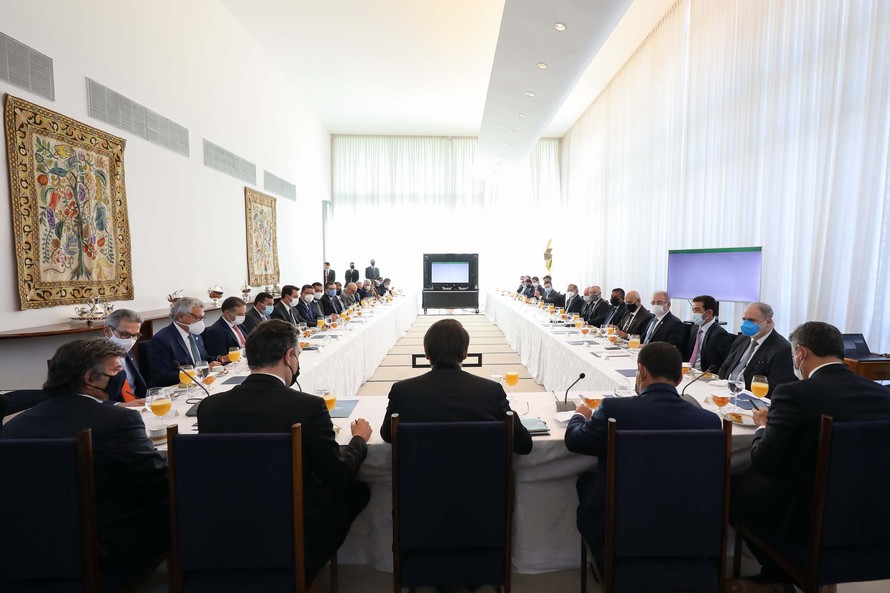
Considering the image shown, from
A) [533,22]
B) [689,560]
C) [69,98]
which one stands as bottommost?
[689,560]

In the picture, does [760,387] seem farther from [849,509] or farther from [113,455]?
[113,455]

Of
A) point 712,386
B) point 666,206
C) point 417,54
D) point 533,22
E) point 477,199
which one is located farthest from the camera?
point 477,199

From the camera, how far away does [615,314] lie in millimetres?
5949

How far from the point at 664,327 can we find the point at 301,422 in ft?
12.3

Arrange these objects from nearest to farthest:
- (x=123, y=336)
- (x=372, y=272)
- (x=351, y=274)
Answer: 1. (x=123, y=336)
2. (x=351, y=274)
3. (x=372, y=272)

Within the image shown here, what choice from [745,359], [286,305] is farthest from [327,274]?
[745,359]

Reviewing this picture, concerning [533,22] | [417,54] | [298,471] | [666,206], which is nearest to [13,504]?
[298,471]

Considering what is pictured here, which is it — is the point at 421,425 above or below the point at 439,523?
above

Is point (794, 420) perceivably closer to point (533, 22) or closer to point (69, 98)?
point (533, 22)

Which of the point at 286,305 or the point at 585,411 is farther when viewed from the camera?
the point at 286,305

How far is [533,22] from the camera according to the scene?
4.70 m

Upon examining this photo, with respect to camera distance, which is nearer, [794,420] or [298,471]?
[298,471]

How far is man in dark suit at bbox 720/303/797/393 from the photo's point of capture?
8.86 feet

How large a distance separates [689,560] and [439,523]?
82 cm
